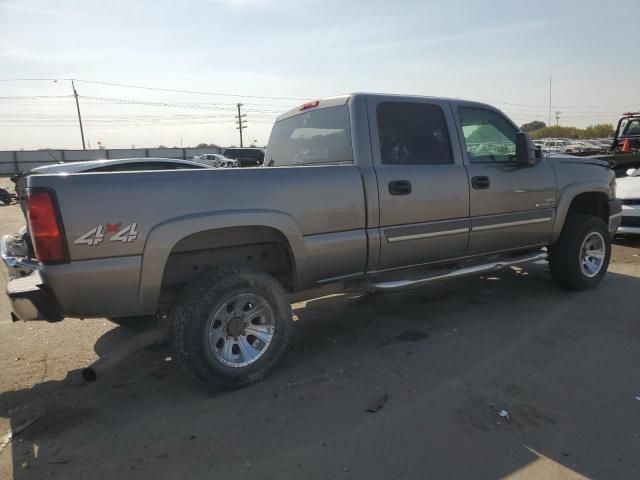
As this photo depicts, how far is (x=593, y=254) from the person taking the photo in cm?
545

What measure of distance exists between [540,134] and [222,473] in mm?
78330

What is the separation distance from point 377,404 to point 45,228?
2277mm

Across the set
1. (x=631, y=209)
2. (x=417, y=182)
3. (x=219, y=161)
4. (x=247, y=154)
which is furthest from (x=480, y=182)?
(x=247, y=154)

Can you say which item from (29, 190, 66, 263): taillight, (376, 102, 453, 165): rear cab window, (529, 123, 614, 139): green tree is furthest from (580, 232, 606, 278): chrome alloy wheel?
(529, 123, 614, 139): green tree

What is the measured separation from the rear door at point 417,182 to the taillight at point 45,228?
88.8 inches

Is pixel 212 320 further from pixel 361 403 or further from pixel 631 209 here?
pixel 631 209

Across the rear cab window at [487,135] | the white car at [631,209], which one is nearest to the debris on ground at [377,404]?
the rear cab window at [487,135]

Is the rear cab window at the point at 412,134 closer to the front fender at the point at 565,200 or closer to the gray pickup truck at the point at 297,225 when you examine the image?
the gray pickup truck at the point at 297,225

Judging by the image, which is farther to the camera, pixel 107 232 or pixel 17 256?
pixel 17 256

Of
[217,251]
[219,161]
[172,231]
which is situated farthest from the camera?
[219,161]

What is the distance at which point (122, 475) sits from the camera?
2482 mm

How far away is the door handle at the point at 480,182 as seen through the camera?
4.35 metres

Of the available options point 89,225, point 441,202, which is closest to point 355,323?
point 441,202

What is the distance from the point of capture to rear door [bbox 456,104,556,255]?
4438 millimetres
